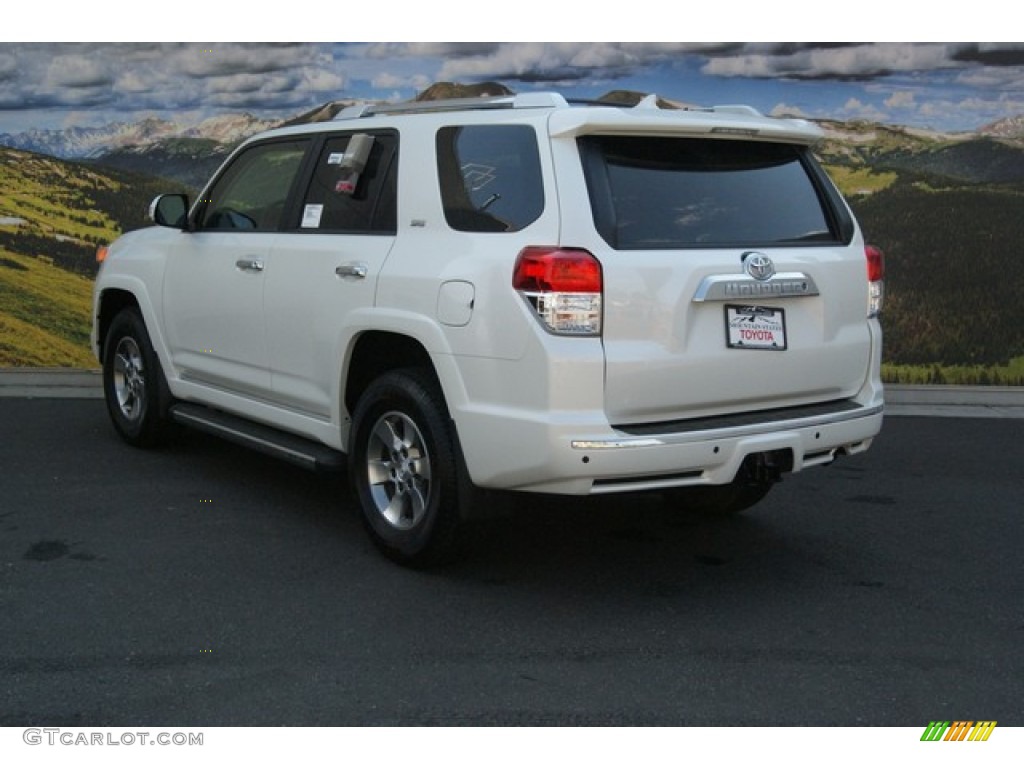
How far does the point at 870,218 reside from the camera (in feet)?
36.1

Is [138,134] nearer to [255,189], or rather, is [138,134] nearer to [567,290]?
[255,189]

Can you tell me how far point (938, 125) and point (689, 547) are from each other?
655cm

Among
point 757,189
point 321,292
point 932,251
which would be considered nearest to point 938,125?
point 932,251

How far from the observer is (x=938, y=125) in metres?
10.7

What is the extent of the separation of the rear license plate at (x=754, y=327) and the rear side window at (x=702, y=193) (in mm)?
266

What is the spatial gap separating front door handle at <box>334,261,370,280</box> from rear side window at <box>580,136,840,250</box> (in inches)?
44.1

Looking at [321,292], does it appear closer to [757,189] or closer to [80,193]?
[757,189]

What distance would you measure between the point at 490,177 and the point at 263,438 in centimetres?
187

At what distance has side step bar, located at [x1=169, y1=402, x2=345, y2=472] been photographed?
18.1 feet

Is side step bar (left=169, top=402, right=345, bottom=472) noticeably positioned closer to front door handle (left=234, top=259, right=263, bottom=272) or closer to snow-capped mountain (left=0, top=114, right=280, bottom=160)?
front door handle (left=234, top=259, right=263, bottom=272)

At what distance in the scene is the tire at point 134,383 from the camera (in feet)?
23.1

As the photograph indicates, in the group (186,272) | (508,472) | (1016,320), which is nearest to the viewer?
(508,472)
